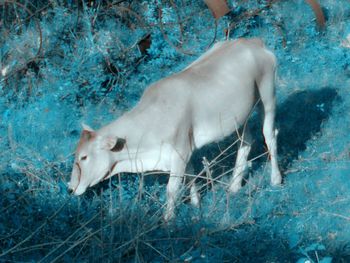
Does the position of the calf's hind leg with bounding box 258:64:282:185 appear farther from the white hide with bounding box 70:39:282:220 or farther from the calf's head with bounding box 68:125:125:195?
the calf's head with bounding box 68:125:125:195

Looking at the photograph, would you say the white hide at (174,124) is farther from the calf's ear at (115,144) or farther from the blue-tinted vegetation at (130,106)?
the blue-tinted vegetation at (130,106)

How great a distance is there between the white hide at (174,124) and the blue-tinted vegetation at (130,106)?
0.24m

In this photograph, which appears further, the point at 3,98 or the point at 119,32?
the point at 119,32

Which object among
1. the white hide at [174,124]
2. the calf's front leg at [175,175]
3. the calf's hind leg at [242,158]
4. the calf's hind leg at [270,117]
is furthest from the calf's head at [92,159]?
the calf's hind leg at [270,117]

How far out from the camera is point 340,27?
1072 cm

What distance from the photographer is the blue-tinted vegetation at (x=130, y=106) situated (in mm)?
5973

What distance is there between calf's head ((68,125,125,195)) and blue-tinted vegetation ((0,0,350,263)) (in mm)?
183

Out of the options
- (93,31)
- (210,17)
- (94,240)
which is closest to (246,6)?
(210,17)

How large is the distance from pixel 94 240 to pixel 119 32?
5083 millimetres

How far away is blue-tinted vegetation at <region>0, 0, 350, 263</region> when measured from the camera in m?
5.97

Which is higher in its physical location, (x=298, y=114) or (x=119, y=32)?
(x=119, y=32)

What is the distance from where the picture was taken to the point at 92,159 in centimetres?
649

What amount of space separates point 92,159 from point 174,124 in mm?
740

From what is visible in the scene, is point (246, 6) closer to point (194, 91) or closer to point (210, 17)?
point (210, 17)
